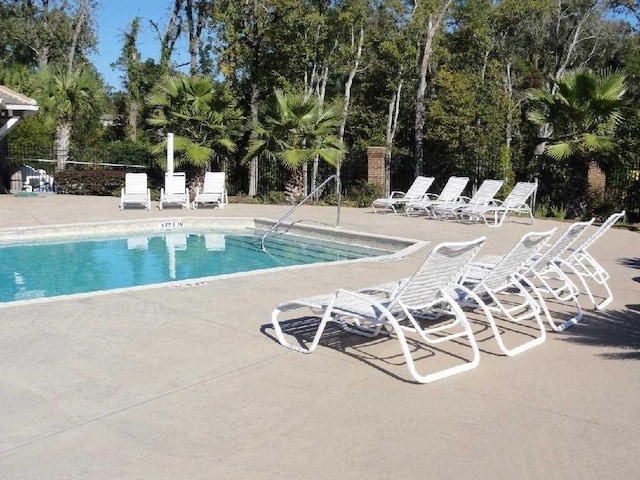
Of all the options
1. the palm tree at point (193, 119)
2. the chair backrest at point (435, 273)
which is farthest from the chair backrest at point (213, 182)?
the chair backrest at point (435, 273)

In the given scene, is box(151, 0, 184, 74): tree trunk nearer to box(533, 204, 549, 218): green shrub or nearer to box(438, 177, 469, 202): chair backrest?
box(438, 177, 469, 202): chair backrest

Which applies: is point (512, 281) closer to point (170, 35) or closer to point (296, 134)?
point (296, 134)

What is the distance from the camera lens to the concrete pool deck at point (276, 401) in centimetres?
343

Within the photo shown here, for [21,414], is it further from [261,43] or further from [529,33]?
[529,33]

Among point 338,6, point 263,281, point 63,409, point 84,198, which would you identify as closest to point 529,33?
point 338,6

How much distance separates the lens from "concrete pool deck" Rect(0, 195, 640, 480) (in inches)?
135

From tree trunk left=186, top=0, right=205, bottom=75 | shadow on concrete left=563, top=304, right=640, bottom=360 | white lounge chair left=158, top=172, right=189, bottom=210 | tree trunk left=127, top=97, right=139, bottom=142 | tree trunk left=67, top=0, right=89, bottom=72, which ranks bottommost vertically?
shadow on concrete left=563, top=304, right=640, bottom=360

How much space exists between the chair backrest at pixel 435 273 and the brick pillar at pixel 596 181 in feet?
43.2

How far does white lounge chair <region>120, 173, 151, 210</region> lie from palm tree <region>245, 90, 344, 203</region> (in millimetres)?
3531

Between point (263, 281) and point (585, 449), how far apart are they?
481 cm

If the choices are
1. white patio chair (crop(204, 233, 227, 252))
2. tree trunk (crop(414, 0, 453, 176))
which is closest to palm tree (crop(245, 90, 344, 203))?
tree trunk (crop(414, 0, 453, 176))

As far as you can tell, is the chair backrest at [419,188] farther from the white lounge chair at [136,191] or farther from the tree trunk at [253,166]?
the white lounge chair at [136,191]

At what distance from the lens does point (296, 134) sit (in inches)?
754

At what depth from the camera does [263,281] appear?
789 centimetres
